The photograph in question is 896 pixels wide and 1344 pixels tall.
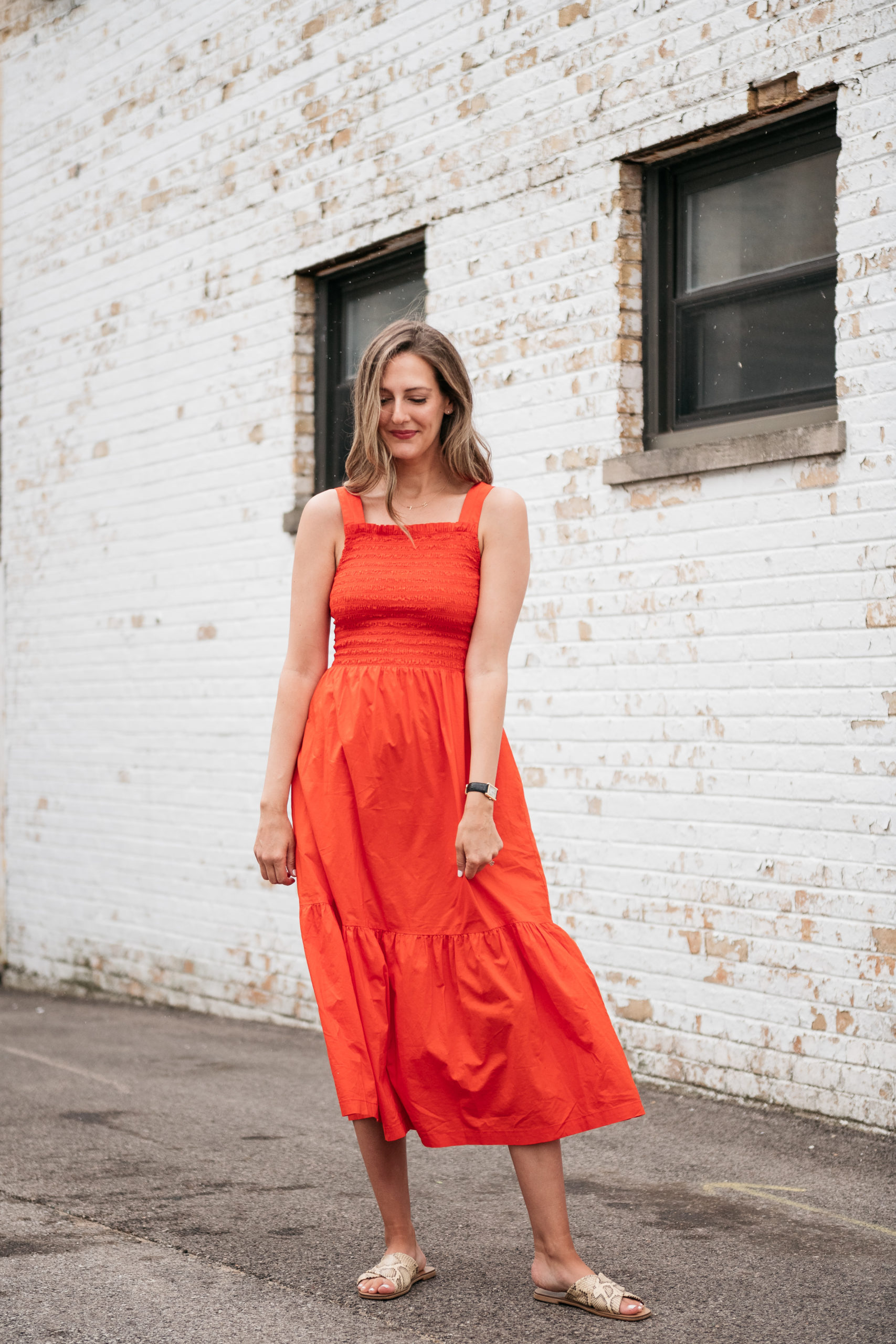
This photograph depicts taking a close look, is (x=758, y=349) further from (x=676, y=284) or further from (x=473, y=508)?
(x=473, y=508)

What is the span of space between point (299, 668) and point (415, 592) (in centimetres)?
34

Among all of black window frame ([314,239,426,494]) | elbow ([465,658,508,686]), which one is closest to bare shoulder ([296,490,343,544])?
elbow ([465,658,508,686])

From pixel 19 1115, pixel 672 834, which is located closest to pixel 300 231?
pixel 672 834

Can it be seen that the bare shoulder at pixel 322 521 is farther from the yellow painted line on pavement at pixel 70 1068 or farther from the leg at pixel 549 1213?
the yellow painted line on pavement at pixel 70 1068

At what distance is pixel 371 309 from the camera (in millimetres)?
7570

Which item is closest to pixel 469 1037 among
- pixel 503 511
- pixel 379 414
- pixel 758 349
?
pixel 503 511

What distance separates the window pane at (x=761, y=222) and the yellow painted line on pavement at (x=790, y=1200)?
10.4ft

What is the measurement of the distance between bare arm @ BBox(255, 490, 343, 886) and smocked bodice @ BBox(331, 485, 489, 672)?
0.22ft

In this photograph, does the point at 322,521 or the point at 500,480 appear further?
the point at 500,480

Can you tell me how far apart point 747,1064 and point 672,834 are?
868mm

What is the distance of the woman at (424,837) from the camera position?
3.29 metres

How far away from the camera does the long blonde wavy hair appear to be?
135 inches

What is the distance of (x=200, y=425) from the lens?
→ 8.24m

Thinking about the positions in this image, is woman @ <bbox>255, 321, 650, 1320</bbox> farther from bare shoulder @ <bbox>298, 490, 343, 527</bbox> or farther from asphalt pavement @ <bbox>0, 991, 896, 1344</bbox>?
asphalt pavement @ <bbox>0, 991, 896, 1344</bbox>
